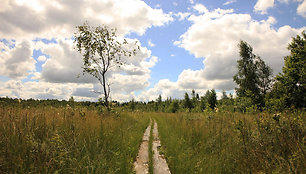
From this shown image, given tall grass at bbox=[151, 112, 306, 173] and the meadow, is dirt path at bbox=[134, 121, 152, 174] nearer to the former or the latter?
the meadow

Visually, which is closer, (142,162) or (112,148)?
(142,162)

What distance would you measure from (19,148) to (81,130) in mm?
1854

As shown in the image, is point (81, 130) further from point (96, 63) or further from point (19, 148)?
point (96, 63)

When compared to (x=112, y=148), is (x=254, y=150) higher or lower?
higher

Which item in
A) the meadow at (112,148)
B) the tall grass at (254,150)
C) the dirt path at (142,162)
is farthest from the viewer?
the dirt path at (142,162)

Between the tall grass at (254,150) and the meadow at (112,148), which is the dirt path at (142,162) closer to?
the meadow at (112,148)

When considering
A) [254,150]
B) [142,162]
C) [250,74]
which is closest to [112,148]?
[142,162]

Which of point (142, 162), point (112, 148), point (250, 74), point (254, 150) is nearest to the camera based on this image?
point (254, 150)

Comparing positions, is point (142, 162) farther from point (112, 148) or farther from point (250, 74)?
point (250, 74)

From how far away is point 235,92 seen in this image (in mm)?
29156

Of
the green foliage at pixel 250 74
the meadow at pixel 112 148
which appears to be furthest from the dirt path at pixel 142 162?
the green foliage at pixel 250 74

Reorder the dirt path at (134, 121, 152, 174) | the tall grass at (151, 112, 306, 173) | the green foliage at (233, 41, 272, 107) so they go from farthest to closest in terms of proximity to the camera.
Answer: the green foliage at (233, 41, 272, 107), the dirt path at (134, 121, 152, 174), the tall grass at (151, 112, 306, 173)

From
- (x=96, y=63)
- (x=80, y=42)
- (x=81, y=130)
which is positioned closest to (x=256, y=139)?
(x=81, y=130)

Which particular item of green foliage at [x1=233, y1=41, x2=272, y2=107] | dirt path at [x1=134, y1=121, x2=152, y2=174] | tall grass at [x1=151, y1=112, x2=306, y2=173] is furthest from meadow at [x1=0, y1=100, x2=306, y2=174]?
green foliage at [x1=233, y1=41, x2=272, y2=107]
